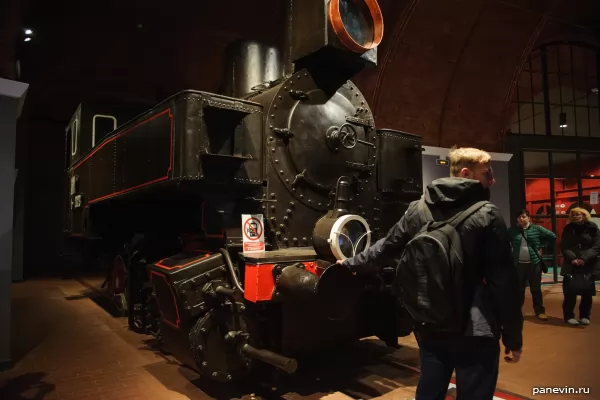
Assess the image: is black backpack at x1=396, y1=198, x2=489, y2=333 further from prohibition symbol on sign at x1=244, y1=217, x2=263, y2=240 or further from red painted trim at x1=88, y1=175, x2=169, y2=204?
red painted trim at x1=88, y1=175, x2=169, y2=204

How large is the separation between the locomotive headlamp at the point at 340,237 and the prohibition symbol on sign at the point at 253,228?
0.40 meters

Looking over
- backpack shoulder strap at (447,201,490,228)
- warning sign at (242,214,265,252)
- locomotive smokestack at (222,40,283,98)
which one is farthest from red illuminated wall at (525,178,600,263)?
backpack shoulder strap at (447,201,490,228)

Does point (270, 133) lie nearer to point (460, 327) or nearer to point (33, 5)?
point (460, 327)

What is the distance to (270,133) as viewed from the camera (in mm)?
3432

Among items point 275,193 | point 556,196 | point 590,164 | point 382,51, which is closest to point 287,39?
point 275,193

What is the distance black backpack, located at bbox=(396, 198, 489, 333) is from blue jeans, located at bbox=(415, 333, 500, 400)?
8 cm

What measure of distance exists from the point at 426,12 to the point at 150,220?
6.11m

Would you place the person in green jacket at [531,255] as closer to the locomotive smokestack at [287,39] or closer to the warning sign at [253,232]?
the locomotive smokestack at [287,39]

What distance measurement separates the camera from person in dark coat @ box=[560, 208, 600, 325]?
18.5ft

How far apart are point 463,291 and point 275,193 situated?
5.98 feet

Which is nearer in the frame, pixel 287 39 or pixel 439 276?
pixel 439 276

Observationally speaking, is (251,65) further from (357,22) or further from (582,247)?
(582,247)

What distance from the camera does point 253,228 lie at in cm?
319

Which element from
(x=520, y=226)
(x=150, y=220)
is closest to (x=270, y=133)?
(x=150, y=220)
